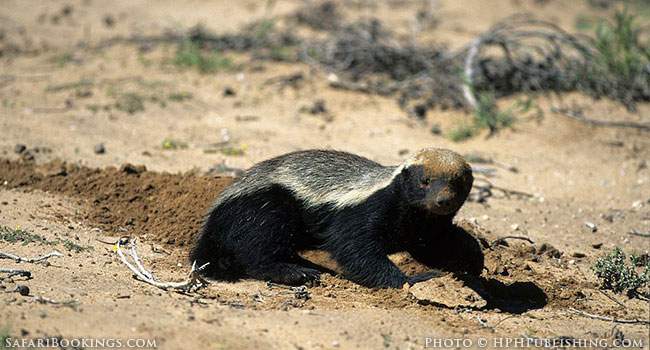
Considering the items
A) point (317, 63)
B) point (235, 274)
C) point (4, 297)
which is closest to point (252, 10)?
point (317, 63)

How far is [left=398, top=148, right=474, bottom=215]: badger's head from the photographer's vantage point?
498cm

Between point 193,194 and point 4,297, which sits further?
point 193,194

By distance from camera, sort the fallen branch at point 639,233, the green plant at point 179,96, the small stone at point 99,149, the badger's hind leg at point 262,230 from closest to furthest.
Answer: the badger's hind leg at point 262,230 < the fallen branch at point 639,233 < the small stone at point 99,149 < the green plant at point 179,96

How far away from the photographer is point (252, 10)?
14.2 meters

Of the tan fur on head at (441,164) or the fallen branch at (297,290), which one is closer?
the tan fur on head at (441,164)

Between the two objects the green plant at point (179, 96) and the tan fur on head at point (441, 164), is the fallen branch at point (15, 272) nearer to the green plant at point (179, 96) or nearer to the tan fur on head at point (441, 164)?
the tan fur on head at point (441, 164)

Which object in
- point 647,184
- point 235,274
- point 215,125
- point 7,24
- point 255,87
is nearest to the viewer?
point 235,274

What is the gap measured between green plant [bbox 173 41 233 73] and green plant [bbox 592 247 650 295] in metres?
6.68

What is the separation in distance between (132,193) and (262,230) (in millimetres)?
1586

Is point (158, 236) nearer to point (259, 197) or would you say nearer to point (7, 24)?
point (259, 197)

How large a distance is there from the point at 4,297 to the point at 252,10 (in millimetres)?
10405

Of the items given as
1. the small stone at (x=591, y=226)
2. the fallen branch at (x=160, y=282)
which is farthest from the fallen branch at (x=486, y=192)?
the fallen branch at (x=160, y=282)

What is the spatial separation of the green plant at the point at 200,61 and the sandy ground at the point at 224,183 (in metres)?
0.18

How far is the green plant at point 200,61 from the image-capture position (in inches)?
429
